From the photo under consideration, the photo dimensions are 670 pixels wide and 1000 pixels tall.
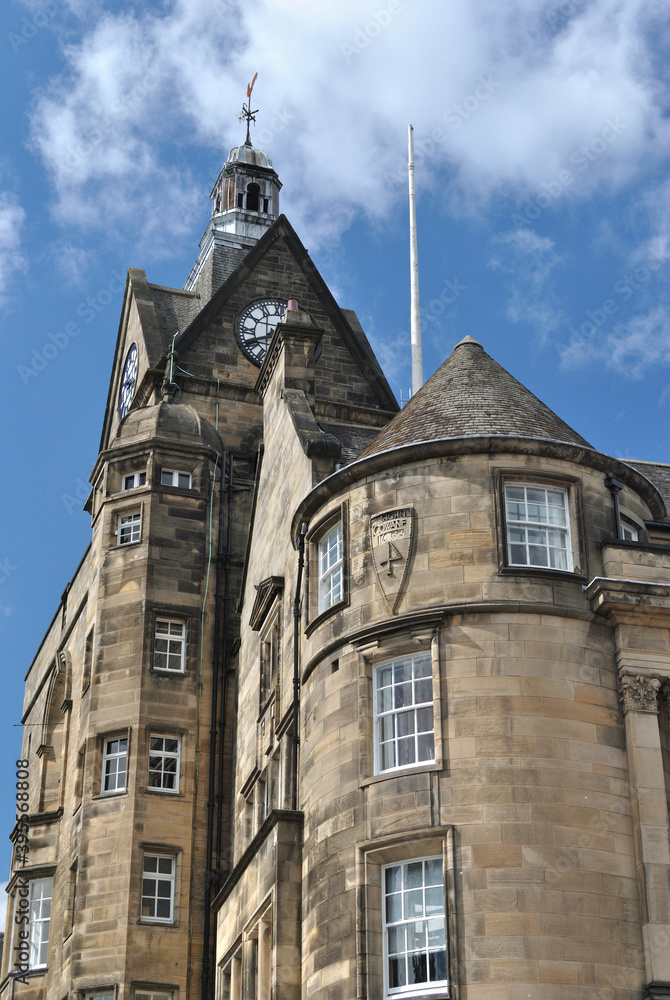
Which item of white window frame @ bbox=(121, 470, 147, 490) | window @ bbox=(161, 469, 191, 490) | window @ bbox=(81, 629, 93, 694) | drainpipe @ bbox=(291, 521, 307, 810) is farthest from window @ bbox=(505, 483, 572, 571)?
window @ bbox=(81, 629, 93, 694)

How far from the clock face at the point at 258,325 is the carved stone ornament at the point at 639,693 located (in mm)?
22666

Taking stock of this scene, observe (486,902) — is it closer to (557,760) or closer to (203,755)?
(557,760)

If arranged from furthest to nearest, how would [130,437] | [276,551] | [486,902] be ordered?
[130,437], [276,551], [486,902]

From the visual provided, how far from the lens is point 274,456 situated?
34719mm

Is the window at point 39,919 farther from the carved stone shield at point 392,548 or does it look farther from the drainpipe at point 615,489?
the drainpipe at point 615,489

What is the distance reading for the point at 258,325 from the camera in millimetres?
46844

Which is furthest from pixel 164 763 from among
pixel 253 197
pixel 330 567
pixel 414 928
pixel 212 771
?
pixel 253 197

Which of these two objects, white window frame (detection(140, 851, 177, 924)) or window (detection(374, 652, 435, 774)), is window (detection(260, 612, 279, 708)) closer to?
white window frame (detection(140, 851, 177, 924))

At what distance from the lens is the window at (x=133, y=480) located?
3909cm

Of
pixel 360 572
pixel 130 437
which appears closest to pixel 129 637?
pixel 130 437

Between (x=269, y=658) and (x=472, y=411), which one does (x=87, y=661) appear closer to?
(x=269, y=658)

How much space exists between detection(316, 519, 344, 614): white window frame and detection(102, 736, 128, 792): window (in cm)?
1000

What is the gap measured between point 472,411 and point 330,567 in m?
3.67

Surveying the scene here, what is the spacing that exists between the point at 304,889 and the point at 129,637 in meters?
12.6
